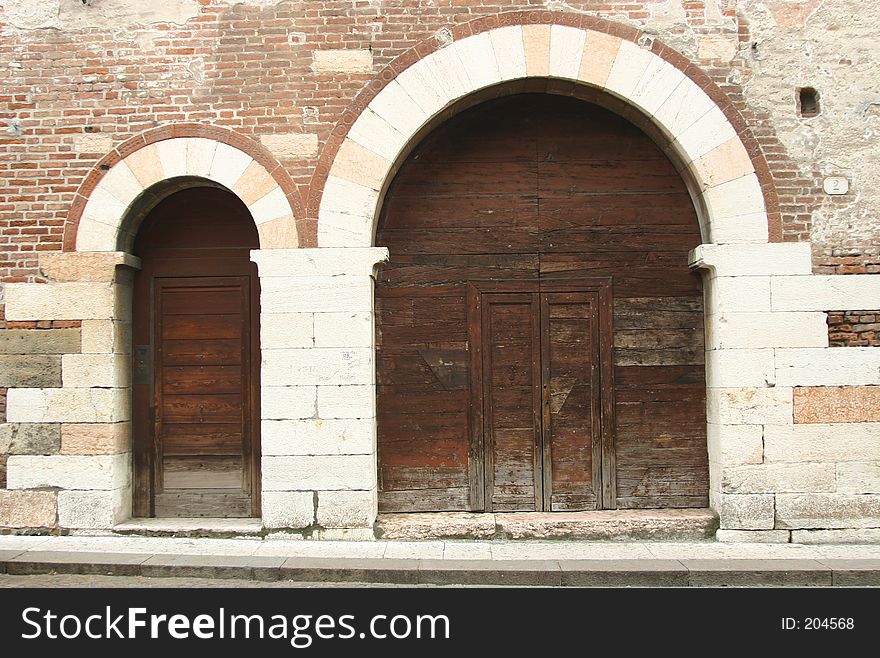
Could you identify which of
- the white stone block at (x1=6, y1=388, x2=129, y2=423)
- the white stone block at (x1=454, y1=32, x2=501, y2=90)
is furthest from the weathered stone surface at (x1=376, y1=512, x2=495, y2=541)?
the white stone block at (x1=454, y1=32, x2=501, y2=90)

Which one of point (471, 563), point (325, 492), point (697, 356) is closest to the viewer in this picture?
point (471, 563)

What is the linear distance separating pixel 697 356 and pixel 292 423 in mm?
3628

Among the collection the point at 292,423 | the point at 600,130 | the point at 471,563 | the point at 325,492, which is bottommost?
the point at 471,563

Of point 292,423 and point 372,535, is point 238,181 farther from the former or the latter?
point 372,535

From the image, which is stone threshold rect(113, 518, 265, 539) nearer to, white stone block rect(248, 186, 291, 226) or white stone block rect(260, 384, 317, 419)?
white stone block rect(260, 384, 317, 419)

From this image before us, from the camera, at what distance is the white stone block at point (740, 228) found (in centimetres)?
687

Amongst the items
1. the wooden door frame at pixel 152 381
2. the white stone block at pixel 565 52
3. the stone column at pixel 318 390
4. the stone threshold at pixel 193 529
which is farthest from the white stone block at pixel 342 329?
the white stone block at pixel 565 52

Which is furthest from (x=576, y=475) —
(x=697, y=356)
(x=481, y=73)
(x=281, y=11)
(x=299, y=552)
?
(x=281, y=11)

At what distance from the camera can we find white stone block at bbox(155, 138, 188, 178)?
275 inches

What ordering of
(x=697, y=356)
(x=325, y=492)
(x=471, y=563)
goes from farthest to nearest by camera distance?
(x=697, y=356) → (x=325, y=492) → (x=471, y=563)

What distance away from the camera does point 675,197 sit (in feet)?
24.3

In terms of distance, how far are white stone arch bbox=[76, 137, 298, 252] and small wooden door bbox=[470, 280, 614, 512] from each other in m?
1.88

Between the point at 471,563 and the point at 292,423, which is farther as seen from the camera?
the point at 292,423

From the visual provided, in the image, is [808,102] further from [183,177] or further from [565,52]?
[183,177]
